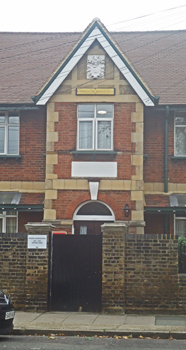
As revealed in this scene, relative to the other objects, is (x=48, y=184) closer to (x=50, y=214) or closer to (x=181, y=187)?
(x=50, y=214)

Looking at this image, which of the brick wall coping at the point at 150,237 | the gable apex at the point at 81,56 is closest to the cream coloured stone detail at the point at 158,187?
the gable apex at the point at 81,56

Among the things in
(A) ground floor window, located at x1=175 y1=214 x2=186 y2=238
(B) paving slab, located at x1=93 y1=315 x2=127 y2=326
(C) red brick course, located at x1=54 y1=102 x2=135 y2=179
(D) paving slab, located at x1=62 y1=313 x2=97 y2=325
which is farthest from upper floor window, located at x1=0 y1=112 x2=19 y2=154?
(B) paving slab, located at x1=93 y1=315 x2=127 y2=326

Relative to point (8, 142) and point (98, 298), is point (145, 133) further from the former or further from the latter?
point (98, 298)

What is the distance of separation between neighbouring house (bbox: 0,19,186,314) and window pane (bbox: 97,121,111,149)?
3 cm

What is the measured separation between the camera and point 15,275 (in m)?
13.5

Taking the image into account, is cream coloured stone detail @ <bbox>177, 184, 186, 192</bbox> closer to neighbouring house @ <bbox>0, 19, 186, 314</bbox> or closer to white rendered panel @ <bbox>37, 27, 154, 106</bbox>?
neighbouring house @ <bbox>0, 19, 186, 314</bbox>

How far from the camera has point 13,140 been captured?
1872 centimetres

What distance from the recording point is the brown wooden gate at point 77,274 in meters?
13.2

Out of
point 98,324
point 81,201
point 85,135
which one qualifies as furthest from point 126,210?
point 98,324

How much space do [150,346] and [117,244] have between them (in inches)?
147

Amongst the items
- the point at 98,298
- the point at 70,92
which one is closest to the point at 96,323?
the point at 98,298

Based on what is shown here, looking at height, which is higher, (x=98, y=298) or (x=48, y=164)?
(x=48, y=164)

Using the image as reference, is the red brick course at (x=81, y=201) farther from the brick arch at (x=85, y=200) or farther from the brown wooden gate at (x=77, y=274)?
the brown wooden gate at (x=77, y=274)

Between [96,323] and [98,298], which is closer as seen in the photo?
[96,323]
